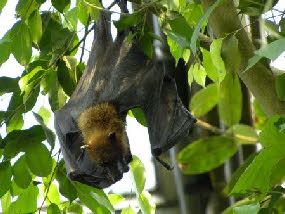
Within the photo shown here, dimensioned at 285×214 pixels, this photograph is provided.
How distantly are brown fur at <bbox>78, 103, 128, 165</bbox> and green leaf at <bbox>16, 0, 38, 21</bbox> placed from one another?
1.68 feet

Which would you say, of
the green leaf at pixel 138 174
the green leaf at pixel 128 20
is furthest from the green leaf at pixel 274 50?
the green leaf at pixel 138 174

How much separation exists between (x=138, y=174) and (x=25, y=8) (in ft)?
2.72

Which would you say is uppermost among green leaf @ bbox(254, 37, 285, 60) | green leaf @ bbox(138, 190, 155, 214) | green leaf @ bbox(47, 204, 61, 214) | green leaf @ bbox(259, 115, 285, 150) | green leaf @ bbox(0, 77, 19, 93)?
green leaf @ bbox(254, 37, 285, 60)

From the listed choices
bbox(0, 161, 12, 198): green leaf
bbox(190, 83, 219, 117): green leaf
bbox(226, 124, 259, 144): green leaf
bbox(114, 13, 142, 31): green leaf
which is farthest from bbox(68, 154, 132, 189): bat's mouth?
bbox(226, 124, 259, 144): green leaf

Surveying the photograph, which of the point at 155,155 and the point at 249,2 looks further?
the point at 155,155

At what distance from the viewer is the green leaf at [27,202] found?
274 centimetres

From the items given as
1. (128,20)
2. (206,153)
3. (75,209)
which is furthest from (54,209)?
(206,153)

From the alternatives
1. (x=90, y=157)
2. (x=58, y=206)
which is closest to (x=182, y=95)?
(x=90, y=157)

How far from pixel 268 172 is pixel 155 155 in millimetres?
1194

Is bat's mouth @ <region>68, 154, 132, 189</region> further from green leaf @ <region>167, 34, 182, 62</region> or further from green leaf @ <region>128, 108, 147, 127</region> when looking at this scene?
green leaf @ <region>167, 34, 182, 62</region>

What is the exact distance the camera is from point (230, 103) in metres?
1.01

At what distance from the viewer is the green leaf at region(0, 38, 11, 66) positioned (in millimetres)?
2531

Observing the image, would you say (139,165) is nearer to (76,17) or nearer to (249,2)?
(76,17)

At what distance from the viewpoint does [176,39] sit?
6.93 feet
